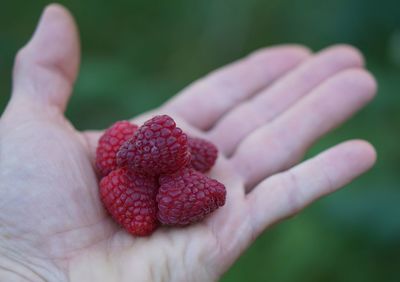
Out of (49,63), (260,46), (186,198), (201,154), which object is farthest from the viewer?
(260,46)

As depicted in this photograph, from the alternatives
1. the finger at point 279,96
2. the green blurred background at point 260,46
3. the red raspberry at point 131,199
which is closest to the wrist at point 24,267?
the red raspberry at point 131,199

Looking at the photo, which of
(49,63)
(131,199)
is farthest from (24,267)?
(49,63)

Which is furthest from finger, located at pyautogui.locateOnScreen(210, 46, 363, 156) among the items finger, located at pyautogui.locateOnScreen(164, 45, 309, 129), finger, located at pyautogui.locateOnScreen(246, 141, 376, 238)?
finger, located at pyautogui.locateOnScreen(246, 141, 376, 238)

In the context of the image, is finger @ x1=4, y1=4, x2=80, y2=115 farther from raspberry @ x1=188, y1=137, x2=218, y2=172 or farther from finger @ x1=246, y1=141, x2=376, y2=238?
finger @ x1=246, y1=141, x2=376, y2=238

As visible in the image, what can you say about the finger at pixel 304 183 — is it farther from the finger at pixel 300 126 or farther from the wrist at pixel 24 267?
the wrist at pixel 24 267

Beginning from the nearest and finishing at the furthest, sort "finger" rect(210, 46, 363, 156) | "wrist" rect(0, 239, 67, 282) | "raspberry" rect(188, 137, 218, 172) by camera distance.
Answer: "wrist" rect(0, 239, 67, 282) < "raspberry" rect(188, 137, 218, 172) < "finger" rect(210, 46, 363, 156)

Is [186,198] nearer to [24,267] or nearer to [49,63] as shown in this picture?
[24,267]
